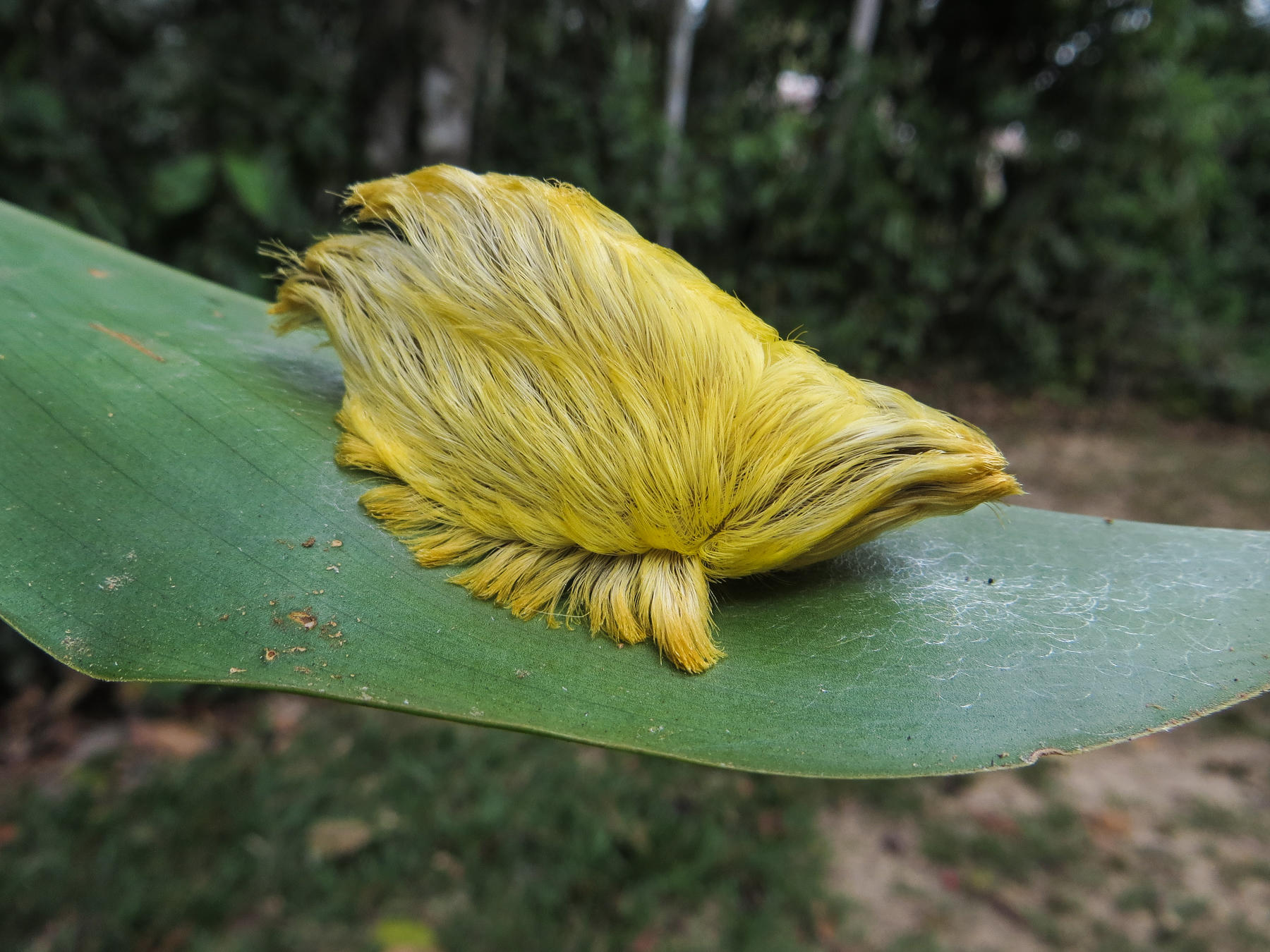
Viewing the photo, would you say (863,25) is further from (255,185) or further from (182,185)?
(182,185)

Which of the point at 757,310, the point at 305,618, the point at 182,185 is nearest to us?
the point at 305,618

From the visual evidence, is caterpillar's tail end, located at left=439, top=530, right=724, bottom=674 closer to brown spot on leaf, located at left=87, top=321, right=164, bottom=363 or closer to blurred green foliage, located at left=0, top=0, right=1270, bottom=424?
brown spot on leaf, located at left=87, top=321, right=164, bottom=363

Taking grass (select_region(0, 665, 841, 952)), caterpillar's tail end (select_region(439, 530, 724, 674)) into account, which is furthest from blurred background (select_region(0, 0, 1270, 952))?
caterpillar's tail end (select_region(439, 530, 724, 674))

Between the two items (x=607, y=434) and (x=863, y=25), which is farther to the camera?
(x=863, y=25)

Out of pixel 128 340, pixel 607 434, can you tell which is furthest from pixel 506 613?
pixel 128 340

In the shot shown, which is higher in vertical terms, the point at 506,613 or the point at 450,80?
the point at 450,80

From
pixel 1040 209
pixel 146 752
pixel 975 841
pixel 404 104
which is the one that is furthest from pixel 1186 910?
pixel 1040 209

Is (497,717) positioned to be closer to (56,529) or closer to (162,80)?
(56,529)
